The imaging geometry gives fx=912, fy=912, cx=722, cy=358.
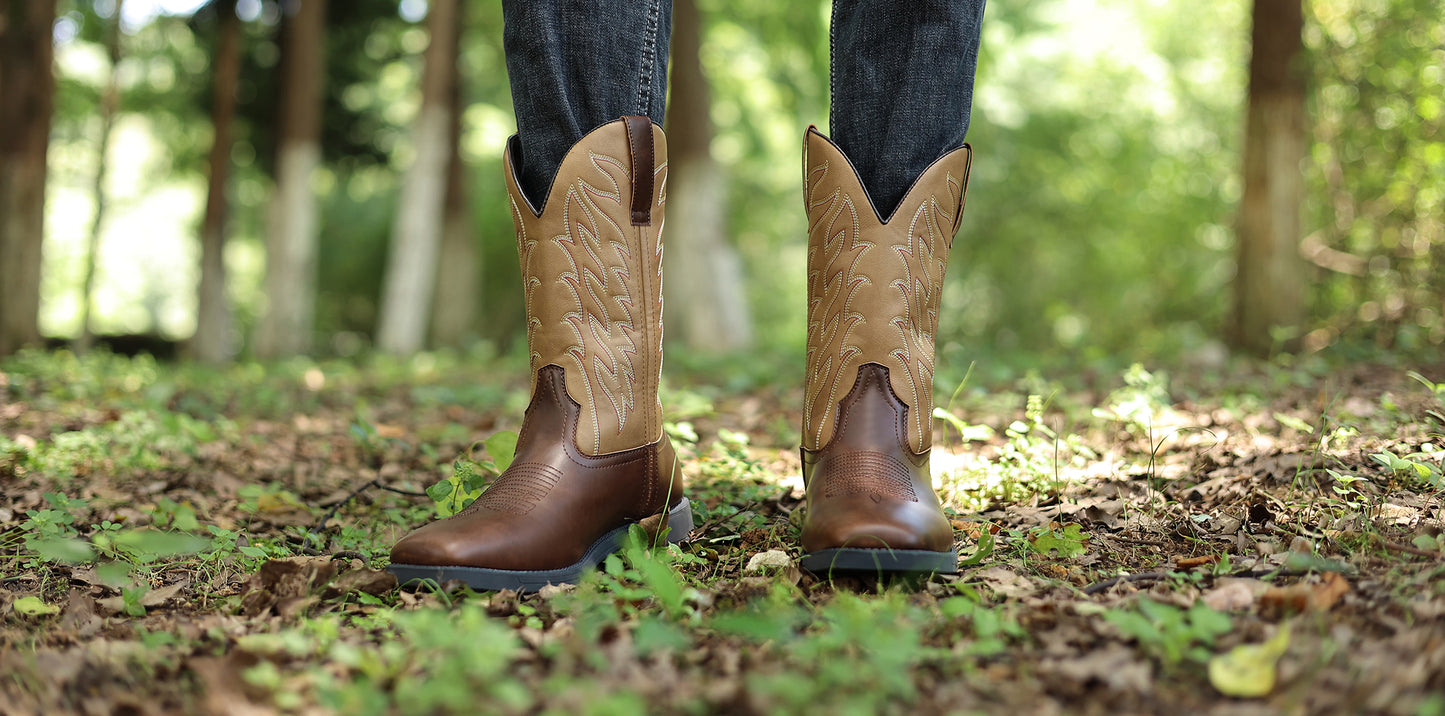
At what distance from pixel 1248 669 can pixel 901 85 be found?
44.0 inches

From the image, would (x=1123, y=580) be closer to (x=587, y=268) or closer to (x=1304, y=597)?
(x=1304, y=597)

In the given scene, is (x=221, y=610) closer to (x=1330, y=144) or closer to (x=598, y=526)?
(x=598, y=526)

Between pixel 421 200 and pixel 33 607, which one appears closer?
pixel 33 607

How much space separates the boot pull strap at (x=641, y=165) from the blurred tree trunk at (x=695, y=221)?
6.23 m

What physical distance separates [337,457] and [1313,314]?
5.71 m

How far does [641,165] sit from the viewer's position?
5.60 ft

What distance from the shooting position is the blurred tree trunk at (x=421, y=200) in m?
8.40

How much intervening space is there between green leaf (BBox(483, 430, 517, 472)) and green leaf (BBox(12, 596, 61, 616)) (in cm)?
78

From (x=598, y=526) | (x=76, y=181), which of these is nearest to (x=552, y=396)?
(x=598, y=526)

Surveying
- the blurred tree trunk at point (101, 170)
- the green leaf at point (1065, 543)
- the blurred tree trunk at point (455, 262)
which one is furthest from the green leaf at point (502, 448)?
the blurred tree trunk at point (455, 262)

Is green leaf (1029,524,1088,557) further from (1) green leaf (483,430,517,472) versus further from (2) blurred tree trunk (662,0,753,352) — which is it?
(2) blurred tree trunk (662,0,753,352)

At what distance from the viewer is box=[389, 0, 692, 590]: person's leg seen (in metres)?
1.61

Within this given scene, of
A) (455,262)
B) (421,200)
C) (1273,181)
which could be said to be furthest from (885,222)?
(455,262)

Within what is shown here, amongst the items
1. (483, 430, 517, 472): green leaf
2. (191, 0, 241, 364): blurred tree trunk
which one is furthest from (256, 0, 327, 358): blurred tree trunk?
(483, 430, 517, 472): green leaf
